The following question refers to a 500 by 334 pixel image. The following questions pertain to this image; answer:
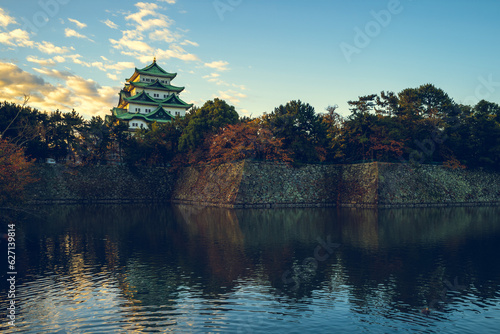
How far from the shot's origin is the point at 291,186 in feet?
150

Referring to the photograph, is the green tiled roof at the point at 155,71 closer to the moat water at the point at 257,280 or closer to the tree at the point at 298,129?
the tree at the point at 298,129

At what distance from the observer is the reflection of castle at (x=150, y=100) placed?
2773 inches

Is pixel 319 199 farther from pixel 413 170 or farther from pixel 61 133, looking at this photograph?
pixel 61 133

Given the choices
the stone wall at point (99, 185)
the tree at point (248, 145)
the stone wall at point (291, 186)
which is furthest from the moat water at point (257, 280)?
the stone wall at point (99, 185)

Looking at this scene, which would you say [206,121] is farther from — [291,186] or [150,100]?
[150,100]

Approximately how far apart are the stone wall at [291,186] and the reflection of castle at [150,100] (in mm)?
18497

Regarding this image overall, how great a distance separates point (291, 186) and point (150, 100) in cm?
3997

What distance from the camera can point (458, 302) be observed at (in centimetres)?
1139

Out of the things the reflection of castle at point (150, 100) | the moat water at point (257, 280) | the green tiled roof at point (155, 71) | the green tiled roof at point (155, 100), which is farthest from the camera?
the green tiled roof at point (155, 71)

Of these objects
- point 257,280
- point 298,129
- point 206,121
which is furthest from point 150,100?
point 257,280

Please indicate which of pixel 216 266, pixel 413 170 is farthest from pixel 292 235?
pixel 413 170

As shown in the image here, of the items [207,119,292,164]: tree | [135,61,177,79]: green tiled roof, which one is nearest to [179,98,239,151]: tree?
[207,119,292,164]: tree

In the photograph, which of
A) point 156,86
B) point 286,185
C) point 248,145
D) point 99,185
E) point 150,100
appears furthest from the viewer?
point 156,86

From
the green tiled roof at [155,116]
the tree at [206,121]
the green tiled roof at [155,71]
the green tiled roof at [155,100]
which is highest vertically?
the green tiled roof at [155,71]
